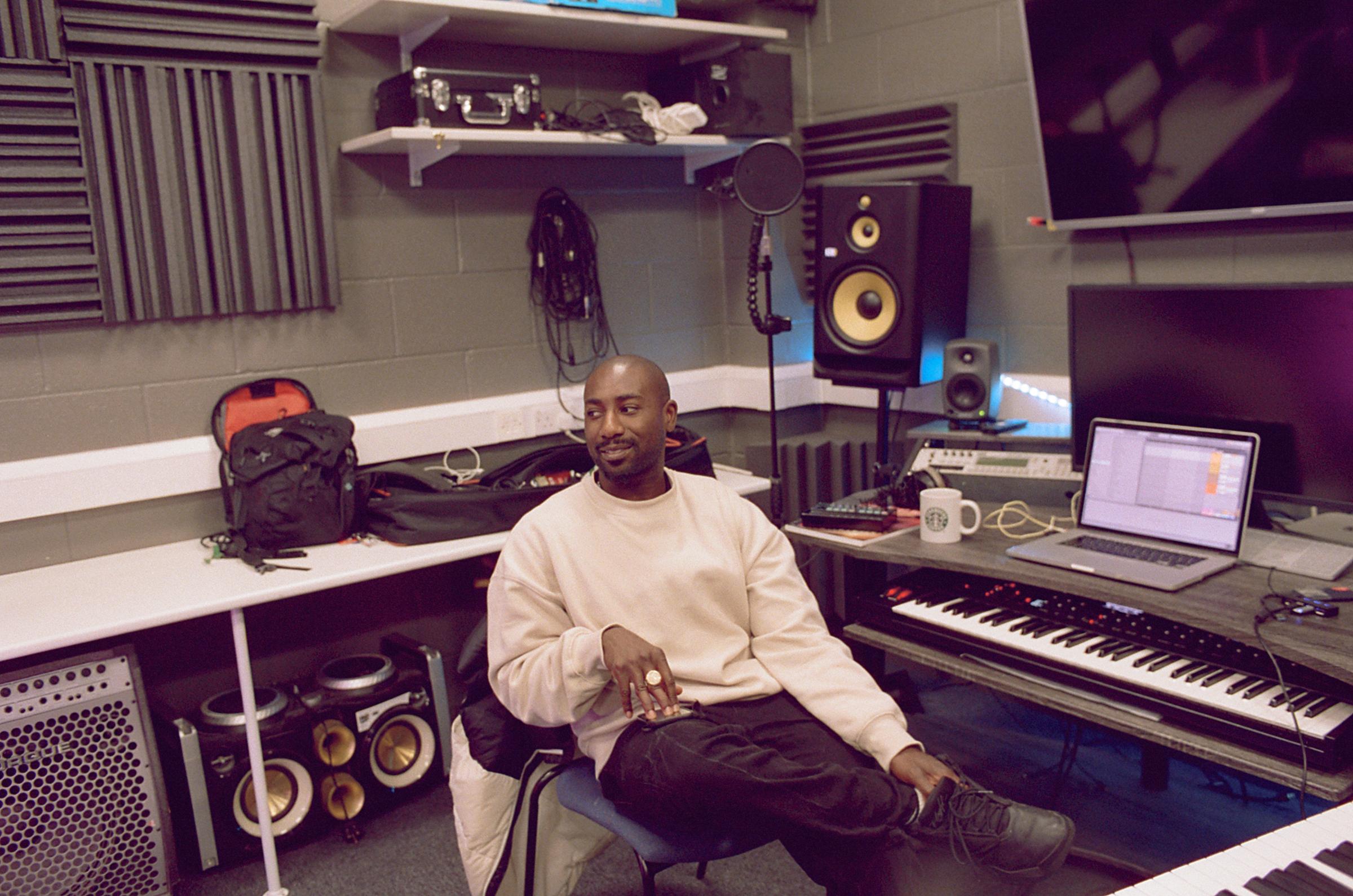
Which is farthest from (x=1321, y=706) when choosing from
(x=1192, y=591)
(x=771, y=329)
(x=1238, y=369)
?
(x=771, y=329)

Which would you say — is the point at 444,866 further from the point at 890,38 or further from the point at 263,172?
the point at 890,38

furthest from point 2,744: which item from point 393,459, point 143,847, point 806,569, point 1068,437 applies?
point 1068,437

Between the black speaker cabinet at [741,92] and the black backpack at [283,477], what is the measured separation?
1.34m

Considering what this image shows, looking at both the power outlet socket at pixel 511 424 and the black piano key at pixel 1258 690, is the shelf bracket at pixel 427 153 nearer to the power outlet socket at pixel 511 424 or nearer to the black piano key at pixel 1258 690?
the power outlet socket at pixel 511 424

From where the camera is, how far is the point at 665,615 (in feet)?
5.96

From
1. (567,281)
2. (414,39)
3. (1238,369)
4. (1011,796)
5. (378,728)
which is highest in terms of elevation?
(414,39)

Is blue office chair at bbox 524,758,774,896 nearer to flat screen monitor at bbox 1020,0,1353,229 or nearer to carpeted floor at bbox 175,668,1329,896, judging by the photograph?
carpeted floor at bbox 175,668,1329,896

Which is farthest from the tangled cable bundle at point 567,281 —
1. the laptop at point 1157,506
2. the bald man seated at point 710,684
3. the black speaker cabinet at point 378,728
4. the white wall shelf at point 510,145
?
the laptop at point 1157,506

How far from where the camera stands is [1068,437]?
94.7 inches

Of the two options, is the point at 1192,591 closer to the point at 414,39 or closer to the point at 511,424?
the point at 511,424

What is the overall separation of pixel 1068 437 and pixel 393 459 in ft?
5.54

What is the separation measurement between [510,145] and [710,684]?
5.34ft

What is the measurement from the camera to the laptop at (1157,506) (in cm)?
191

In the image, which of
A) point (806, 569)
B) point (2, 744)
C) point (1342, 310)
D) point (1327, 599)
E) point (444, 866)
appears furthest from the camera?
point (806, 569)
